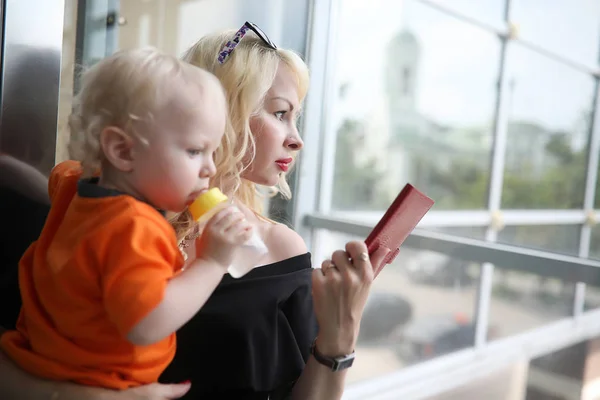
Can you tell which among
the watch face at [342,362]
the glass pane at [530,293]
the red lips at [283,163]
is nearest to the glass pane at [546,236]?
the glass pane at [530,293]

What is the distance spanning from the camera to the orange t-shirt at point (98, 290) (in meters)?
0.57

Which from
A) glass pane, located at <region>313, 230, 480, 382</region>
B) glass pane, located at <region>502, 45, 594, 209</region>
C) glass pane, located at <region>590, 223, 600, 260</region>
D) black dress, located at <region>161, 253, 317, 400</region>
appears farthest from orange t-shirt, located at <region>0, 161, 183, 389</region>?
glass pane, located at <region>590, 223, 600, 260</region>

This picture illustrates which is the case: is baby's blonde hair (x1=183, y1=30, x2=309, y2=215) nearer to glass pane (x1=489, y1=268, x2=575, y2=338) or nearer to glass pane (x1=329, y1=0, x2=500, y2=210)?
glass pane (x1=329, y1=0, x2=500, y2=210)

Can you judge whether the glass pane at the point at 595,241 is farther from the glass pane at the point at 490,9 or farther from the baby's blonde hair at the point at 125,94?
the baby's blonde hair at the point at 125,94

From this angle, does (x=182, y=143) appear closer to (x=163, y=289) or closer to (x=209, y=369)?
(x=163, y=289)

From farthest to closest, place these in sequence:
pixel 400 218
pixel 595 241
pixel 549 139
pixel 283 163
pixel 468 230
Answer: pixel 595 241, pixel 549 139, pixel 468 230, pixel 283 163, pixel 400 218

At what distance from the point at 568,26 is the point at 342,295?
12.0ft

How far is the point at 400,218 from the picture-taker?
75 centimetres

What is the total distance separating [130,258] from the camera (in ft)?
1.87

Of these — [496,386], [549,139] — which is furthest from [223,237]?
[549,139]

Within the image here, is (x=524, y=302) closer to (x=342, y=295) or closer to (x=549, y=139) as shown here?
(x=549, y=139)

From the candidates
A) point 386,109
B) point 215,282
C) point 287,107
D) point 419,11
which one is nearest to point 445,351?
point 386,109

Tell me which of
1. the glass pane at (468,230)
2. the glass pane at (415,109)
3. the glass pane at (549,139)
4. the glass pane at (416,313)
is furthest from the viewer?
the glass pane at (549,139)

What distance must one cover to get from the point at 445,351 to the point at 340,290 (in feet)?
9.12
